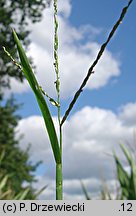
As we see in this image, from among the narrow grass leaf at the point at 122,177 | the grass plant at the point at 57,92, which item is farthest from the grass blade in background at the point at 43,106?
the narrow grass leaf at the point at 122,177

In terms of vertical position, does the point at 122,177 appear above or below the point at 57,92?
above

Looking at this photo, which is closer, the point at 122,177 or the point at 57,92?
the point at 57,92

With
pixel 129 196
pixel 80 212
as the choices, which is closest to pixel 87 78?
pixel 80 212

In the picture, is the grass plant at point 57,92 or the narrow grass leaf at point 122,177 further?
the narrow grass leaf at point 122,177

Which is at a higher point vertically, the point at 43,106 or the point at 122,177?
the point at 122,177

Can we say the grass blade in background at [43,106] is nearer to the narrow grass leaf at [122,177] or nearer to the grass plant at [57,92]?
the grass plant at [57,92]

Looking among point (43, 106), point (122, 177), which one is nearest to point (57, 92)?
point (43, 106)

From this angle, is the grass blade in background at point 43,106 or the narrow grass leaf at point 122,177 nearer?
the grass blade in background at point 43,106

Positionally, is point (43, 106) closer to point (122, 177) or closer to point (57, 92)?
point (57, 92)

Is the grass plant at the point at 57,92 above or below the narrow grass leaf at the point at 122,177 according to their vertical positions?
below

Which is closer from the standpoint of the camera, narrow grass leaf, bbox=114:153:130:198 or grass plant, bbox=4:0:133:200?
grass plant, bbox=4:0:133:200

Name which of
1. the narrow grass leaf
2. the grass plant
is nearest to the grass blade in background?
the grass plant

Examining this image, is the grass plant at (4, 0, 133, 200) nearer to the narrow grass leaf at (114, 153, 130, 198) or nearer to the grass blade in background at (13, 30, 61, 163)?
the grass blade in background at (13, 30, 61, 163)
